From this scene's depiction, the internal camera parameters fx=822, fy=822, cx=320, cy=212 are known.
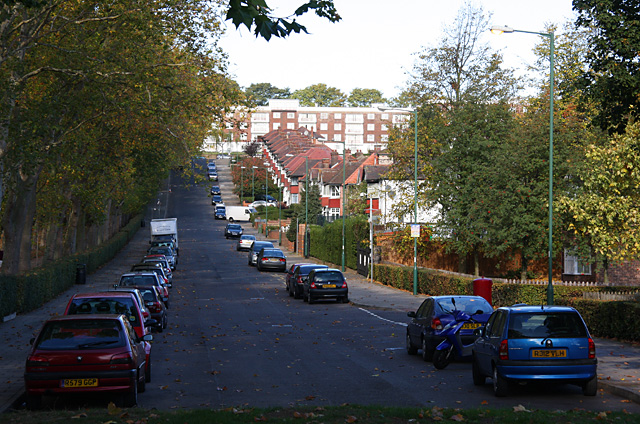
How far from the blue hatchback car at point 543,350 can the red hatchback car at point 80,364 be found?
5.70m

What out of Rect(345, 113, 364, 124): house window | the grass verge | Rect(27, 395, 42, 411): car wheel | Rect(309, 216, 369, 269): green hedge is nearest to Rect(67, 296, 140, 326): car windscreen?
Rect(27, 395, 42, 411): car wheel

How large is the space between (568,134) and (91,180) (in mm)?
26431

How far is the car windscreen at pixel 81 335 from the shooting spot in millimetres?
11945

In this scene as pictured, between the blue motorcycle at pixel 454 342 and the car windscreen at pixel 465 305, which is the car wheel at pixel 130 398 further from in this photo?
the car windscreen at pixel 465 305

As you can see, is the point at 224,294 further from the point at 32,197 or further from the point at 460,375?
the point at 460,375

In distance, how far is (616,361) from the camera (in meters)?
17.0

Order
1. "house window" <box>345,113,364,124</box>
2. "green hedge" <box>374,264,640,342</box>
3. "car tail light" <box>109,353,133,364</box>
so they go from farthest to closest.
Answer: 1. "house window" <box>345,113,364,124</box>
2. "green hedge" <box>374,264,640,342</box>
3. "car tail light" <box>109,353,133,364</box>

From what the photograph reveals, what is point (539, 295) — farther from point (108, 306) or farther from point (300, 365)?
point (108, 306)

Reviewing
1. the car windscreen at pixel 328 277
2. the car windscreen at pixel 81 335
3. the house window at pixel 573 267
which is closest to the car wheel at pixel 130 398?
the car windscreen at pixel 81 335

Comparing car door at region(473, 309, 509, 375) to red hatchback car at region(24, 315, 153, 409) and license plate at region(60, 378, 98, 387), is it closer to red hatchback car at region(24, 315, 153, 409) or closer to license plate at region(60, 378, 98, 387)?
red hatchback car at region(24, 315, 153, 409)

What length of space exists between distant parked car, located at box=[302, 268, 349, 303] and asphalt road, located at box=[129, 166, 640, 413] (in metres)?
0.59

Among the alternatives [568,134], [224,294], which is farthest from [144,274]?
[568,134]

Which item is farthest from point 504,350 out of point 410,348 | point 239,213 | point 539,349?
point 239,213

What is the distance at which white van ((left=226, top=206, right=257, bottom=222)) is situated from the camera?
359 feet
